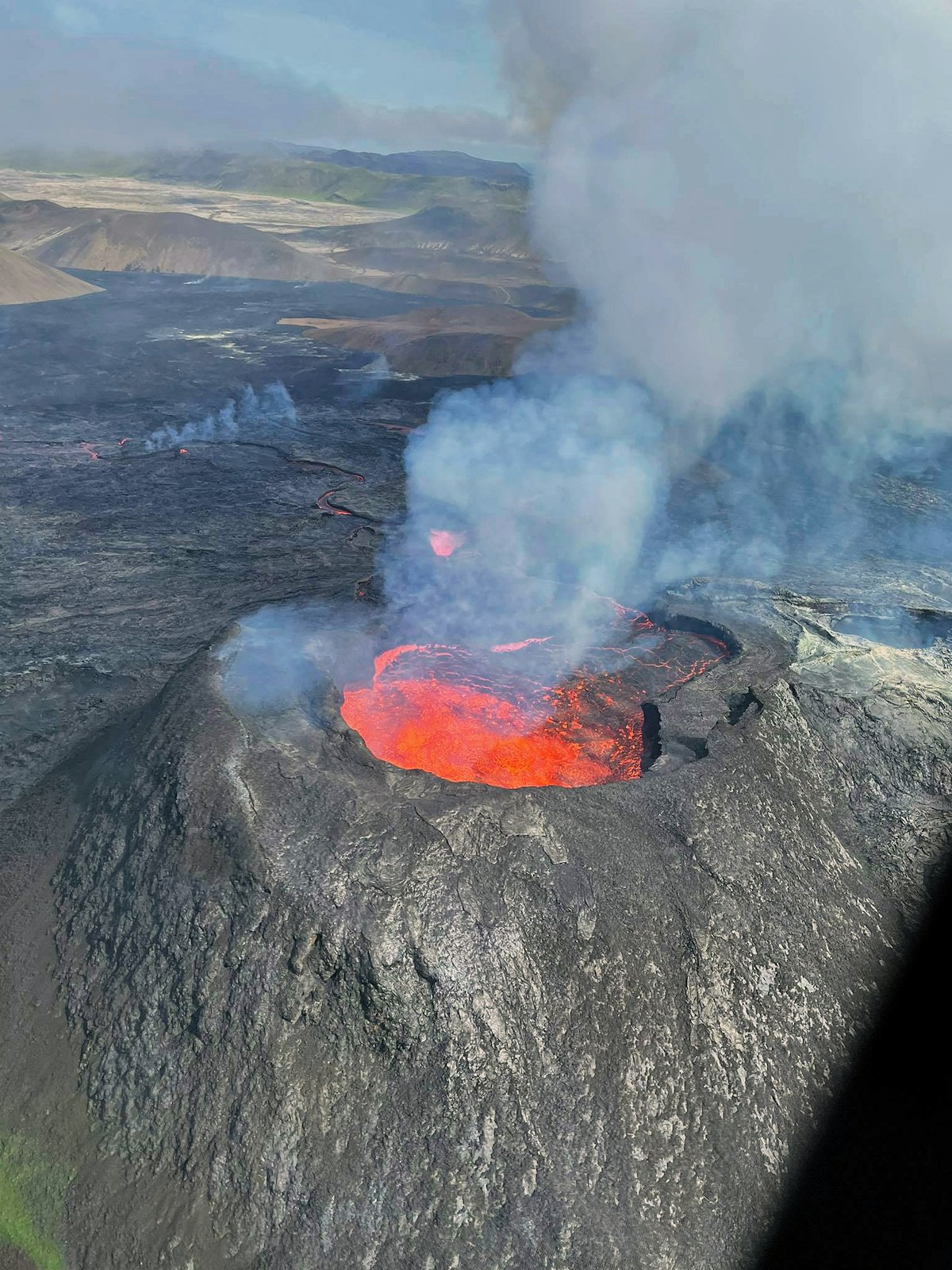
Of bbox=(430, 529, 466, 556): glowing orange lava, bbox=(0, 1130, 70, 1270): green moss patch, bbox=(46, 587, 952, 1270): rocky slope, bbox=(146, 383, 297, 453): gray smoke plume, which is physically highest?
bbox=(46, 587, 952, 1270): rocky slope

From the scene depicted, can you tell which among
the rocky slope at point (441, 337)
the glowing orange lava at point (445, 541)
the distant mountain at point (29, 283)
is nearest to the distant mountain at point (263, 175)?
the distant mountain at point (29, 283)

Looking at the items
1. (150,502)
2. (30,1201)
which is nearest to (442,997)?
(30,1201)

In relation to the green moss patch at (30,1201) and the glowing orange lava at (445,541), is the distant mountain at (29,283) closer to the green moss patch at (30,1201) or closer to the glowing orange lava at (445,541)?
the glowing orange lava at (445,541)

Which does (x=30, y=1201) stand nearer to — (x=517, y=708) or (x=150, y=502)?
(x=517, y=708)

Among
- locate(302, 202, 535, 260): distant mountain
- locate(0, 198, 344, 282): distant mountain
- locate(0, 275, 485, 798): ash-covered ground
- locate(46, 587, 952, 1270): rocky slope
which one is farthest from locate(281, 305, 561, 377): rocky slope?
locate(302, 202, 535, 260): distant mountain

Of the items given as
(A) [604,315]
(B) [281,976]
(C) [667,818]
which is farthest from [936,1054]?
(A) [604,315]

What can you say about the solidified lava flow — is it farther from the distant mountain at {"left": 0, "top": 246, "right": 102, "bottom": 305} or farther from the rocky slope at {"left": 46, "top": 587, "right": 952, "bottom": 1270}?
the distant mountain at {"left": 0, "top": 246, "right": 102, "bottom": 305}
